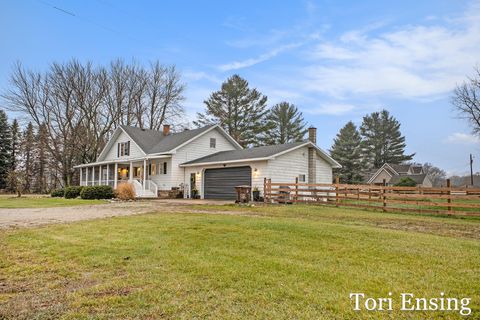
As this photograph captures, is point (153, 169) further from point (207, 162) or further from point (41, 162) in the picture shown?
point (41, 162)

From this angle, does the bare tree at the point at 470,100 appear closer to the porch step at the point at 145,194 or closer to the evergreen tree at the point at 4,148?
the porch step at the point at 145,194

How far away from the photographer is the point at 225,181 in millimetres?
21094

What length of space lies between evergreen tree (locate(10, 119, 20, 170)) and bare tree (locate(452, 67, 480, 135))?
4827cm

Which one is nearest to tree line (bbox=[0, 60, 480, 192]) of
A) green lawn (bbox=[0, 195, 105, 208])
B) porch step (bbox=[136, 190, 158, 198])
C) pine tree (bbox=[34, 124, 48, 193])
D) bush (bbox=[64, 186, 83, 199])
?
pine tree (bbox=[34, 124, 48, 193])

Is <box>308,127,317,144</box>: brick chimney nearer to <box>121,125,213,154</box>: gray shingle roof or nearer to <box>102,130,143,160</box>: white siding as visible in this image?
<box>121,125,213,154</box>: gray shingle roof

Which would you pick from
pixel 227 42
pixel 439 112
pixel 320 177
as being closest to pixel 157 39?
pixel 227 42

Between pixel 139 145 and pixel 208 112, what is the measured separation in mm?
18906

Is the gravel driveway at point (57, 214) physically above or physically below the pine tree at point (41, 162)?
below

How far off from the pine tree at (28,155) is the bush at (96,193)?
20.0 m

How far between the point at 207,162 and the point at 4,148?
3153 centimetres

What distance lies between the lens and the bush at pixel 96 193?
20547mm

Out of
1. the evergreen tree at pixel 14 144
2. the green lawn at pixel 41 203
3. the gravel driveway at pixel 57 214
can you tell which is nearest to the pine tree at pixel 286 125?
the green lawn at pixel 41 203

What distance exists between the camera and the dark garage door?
65.2 ft

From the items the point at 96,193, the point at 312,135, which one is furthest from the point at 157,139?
the point at 312,135
